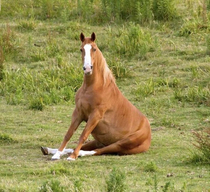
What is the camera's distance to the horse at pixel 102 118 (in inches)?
343

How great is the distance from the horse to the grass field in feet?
0.91

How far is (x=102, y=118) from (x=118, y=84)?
389cm

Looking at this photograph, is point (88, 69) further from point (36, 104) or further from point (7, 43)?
point (7, 43)

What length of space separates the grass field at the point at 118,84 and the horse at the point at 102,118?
0.91ft

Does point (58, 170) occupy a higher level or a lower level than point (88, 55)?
lower

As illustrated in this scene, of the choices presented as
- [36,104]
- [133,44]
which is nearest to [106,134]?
[36,104]

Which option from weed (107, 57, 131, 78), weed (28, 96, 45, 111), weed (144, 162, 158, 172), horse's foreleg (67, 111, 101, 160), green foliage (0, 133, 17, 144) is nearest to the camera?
weed (144, 162, 158, 172)

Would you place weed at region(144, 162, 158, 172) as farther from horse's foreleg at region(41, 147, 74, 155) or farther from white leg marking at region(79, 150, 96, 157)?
horse's foreleg at region(41, 147, 74, 155)

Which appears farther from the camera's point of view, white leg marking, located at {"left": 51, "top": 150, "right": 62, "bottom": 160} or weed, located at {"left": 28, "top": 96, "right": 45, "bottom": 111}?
weed, located at {"left": 28, "top": 96, "right": 45, "bottom": 111}

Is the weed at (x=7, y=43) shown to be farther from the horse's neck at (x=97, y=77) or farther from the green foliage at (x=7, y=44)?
Answer: the horse's neck at (x=97, y=77)

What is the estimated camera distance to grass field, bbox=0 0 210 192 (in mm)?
7512

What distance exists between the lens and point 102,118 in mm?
8875

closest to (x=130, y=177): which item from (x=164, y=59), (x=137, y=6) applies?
(x=164, y=59)

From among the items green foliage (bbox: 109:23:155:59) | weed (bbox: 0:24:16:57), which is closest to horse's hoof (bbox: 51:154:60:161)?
green foliage (bbox: 109:23:155:59)
